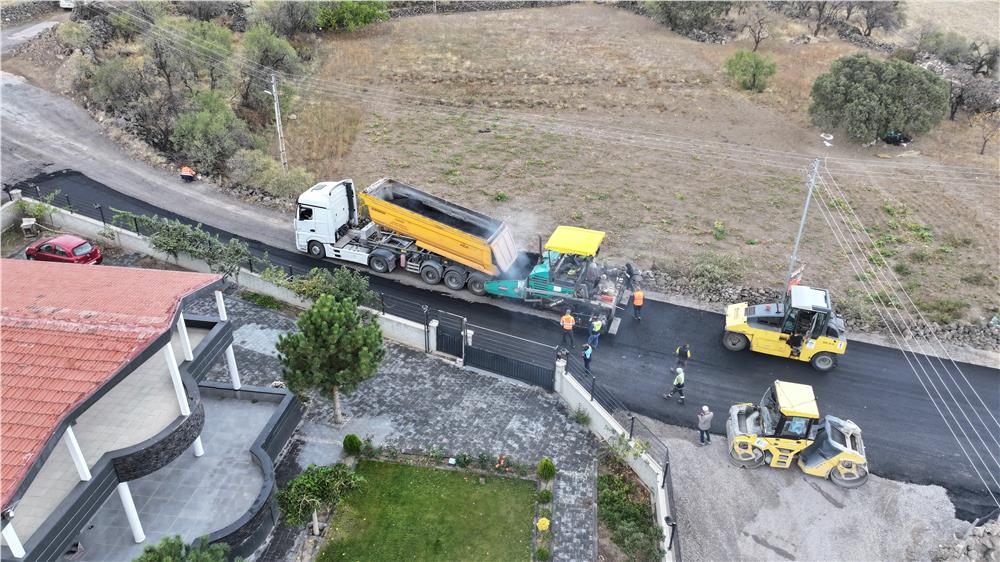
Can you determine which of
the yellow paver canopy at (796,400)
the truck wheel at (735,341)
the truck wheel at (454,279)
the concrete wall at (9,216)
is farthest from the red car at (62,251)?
the yellow paver canopy at (796,400)

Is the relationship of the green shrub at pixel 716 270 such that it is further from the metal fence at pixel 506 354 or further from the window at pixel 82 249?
the window at pixel 82 249

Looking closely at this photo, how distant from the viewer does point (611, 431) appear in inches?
771

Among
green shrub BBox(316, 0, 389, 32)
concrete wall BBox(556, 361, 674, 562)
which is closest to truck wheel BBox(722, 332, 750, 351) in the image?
concrete wall BBox(556, 361, 674, 562)

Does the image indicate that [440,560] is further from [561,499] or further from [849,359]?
[849,359]

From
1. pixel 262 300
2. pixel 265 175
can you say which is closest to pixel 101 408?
pixel 262 300

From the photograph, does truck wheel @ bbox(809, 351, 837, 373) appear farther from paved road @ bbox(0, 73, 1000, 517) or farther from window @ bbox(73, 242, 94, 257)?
window @ bbox(73, 242, 94, 257)

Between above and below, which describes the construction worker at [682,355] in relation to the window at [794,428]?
below

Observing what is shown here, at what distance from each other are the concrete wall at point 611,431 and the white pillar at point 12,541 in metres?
13.1

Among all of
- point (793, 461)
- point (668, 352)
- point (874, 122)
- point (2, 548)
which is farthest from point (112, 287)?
point (874, 122)

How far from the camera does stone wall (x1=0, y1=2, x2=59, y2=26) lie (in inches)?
2020

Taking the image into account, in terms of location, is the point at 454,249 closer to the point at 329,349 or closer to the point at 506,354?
the point at 506,354

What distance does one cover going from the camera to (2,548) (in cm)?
1274

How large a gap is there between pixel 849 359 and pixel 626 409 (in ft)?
27.6

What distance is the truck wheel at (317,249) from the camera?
93.3 ft
